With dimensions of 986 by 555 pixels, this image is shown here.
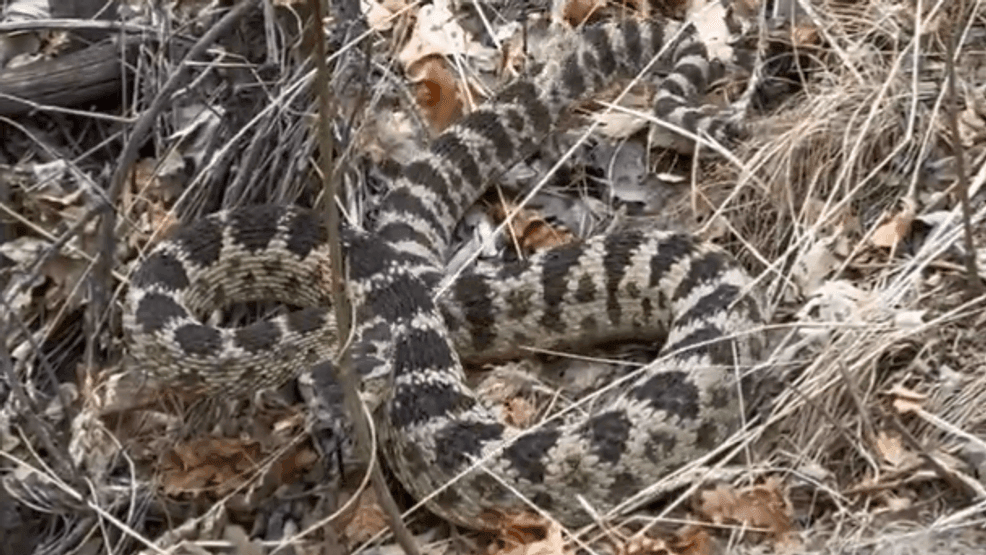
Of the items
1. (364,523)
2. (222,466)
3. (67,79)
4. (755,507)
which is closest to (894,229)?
(755,507)

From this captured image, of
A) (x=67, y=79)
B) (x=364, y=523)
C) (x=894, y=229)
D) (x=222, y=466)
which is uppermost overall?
(x=67, y=79)

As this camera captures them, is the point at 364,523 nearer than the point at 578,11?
Yes

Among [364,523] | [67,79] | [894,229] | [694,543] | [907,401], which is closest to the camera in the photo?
[694,543]

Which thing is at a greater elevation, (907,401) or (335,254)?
(335,254)

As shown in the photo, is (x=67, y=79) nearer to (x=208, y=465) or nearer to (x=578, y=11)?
(x=208, y=465)

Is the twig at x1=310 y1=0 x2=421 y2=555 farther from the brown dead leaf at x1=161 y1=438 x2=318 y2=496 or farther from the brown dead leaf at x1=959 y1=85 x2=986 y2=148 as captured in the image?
the brown dead leaf at x1=959 y1=85 x2=986 y2=148

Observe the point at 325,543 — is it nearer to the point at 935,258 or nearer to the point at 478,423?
the point at 478,423

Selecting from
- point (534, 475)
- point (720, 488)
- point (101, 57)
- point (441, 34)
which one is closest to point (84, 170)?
point (101, 57)
